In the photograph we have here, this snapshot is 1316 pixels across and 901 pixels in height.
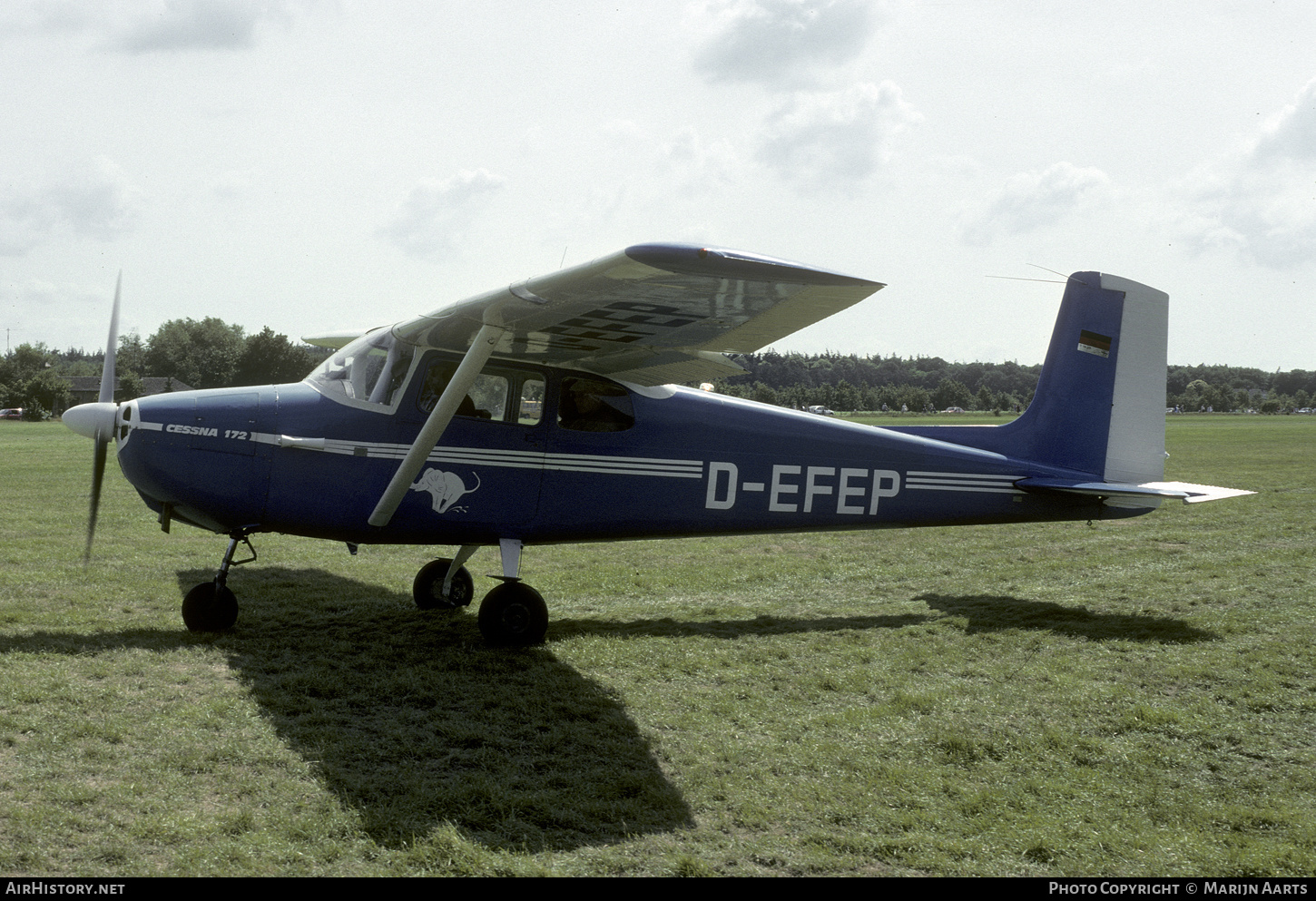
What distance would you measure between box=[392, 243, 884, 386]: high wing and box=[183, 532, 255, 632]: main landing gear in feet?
7.35

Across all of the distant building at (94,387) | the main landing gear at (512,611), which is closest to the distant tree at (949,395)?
the distant building at (94,387)

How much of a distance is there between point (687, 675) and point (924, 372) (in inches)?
7557

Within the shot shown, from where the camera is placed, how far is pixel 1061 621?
7719 mm

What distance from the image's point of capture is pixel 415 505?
6590 mm

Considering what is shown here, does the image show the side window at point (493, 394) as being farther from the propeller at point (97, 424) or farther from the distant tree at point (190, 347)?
the distant tree at point (190, 347)

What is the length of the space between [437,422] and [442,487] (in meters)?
0.78

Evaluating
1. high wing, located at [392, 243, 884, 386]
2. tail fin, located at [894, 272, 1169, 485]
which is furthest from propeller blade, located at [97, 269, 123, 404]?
tail fin, located at [894, 272, 1169, 485]

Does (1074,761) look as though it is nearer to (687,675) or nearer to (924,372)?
(687,675)

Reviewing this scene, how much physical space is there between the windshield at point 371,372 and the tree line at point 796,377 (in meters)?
54.3

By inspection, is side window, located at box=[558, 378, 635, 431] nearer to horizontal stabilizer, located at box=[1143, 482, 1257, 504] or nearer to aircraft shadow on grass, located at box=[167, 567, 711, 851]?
aircraft shadow on grass, located at box=[167, 567, 711, 851]

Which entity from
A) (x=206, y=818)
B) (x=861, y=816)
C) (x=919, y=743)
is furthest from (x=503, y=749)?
(x=919, y=743)

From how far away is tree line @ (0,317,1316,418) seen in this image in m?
74.6

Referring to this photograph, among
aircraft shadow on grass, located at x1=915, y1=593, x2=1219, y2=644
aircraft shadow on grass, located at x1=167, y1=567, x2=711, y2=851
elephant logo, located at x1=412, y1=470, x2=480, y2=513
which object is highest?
elephant logo, located at x1=412, y1=470, x2=480, y2=513

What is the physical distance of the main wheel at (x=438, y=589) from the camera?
7.92 meters
